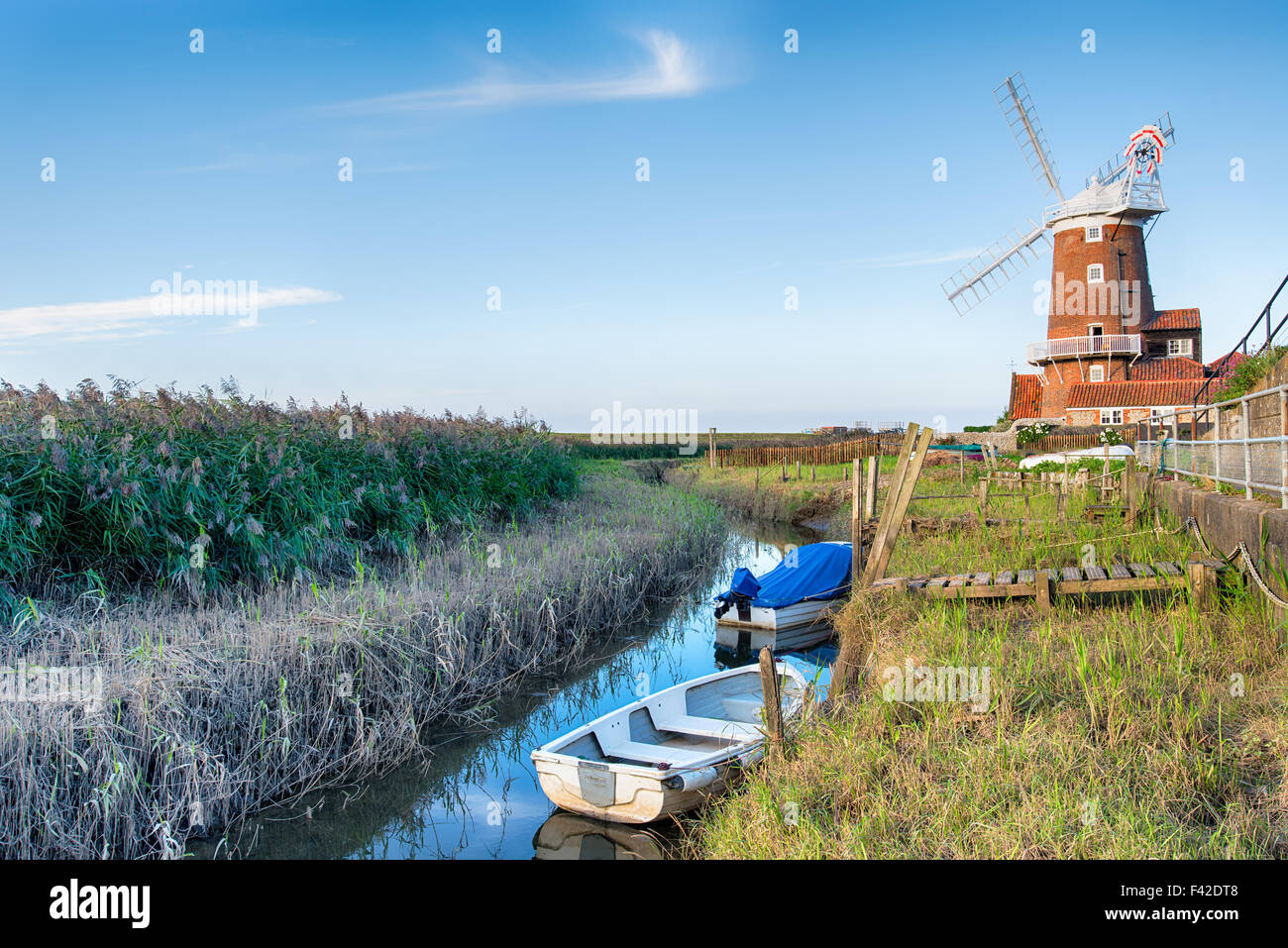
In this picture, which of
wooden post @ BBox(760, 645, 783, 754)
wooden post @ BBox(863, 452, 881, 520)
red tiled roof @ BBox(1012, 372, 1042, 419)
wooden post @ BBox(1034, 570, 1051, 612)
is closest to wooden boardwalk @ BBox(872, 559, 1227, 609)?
wooden post @ BBox(1034, 570, 1051, 612)

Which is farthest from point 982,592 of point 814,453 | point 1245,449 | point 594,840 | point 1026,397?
point 1026,397

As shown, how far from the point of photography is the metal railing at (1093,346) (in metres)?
38.1

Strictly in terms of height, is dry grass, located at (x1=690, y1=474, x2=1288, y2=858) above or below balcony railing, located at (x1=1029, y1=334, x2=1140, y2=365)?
below

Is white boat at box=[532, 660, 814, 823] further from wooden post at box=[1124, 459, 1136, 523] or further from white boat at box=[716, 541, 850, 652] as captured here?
wooden post at box=[1124, 459, 1136, 523]

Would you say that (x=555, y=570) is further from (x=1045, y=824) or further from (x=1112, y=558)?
(x=1045, y=824)

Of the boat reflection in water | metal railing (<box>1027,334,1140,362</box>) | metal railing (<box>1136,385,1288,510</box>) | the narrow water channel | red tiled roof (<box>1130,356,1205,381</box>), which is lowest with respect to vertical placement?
the boat reflection in water

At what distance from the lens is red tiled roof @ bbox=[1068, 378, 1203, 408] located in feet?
121

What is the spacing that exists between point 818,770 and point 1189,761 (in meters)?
2.08

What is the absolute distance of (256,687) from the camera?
6391 millimetres

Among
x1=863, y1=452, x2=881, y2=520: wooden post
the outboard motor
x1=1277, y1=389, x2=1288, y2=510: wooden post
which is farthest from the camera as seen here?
x1=863, y1=452, x2=881, y2=520: wooden post

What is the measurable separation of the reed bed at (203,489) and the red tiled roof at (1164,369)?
3721cm

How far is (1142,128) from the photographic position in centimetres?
3812

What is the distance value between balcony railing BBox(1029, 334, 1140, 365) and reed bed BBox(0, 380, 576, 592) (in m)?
35.5

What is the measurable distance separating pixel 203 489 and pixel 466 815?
489cm
